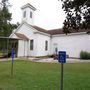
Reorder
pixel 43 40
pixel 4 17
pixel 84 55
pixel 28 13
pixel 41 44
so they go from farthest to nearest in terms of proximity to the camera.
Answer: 1. pixel 4 17
2. pixel 28 13
3. pixel 43 40
4. pixel 41 44
5. pixel 84 55

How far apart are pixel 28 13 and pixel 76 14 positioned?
23.0 metres

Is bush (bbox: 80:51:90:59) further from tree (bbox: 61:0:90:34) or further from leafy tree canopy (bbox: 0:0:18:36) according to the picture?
leafy tree canopy (bbox: 0:0:18:36)

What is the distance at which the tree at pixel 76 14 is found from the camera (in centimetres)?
660

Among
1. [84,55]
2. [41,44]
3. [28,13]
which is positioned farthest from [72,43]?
[28,13]

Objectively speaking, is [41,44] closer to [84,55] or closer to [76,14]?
[84,55]

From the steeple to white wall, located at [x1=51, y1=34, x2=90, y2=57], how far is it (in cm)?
518

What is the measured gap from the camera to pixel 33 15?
1184 inches

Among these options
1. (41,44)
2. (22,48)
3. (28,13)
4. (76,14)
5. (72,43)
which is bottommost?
(22,48)

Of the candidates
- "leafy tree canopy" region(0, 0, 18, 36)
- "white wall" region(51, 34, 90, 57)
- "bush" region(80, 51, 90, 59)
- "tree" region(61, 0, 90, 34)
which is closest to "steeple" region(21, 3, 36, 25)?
"white wall" region(51, 34, 90, 57)

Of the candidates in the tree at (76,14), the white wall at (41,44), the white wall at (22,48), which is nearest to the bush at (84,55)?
the white wall at (41,44)

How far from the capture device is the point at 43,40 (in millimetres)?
27406

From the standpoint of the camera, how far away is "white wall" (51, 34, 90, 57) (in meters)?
25.0

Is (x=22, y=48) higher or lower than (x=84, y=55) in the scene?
higher

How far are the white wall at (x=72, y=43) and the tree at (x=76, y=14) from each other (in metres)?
18.1
